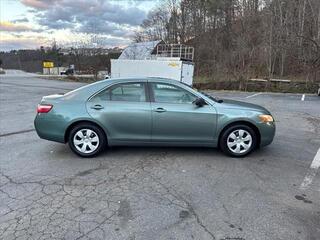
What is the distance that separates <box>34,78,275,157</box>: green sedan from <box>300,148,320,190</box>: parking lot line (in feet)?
2.82

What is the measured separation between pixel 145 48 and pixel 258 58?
16.3 m

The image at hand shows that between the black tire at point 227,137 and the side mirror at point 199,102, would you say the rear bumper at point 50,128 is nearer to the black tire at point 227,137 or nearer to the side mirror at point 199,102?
the side mirror at point 199,102

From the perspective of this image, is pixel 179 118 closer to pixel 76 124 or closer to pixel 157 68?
pixel 76 124

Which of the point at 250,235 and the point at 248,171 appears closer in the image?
the point at 250,235

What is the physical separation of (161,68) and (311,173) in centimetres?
1718

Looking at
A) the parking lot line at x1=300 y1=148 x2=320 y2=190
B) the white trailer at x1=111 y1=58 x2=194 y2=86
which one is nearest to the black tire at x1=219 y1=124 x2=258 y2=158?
the parking lot line at x1=300 y1=148 x2=320 y2=190

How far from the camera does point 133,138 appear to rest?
17.8ft

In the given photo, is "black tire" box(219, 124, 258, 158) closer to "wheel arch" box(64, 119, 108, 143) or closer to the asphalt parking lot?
the asphalt parking lot

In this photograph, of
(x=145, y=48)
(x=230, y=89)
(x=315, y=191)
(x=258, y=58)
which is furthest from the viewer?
(x=145, y=48)

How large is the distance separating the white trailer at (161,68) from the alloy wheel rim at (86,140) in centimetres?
1533

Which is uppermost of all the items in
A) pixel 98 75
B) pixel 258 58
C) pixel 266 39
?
pixel 266 39

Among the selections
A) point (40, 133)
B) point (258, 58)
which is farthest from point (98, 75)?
point (40, 133)

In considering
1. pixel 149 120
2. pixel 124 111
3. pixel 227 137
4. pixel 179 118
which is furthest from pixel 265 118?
pixel 124 111

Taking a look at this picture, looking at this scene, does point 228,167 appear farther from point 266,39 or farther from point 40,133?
point 266,39
